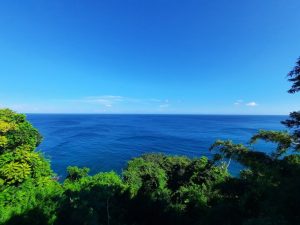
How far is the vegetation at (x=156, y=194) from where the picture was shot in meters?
9.52

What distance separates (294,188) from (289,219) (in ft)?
4.79

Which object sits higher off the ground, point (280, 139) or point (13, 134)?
point (280, 139)

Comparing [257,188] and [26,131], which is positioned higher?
[26,131]

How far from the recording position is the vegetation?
9.52 meters

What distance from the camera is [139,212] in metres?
16.0

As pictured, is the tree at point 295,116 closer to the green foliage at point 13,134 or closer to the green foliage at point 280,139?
the green foliage at point 280,139

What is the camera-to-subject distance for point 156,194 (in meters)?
16.3

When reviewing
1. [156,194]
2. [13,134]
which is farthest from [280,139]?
[13,134]

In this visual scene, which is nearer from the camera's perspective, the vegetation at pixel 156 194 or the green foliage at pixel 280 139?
the vegetation at pixel 156 194

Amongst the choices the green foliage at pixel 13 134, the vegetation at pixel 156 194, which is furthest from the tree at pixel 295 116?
the green foliage at pixel 13 134

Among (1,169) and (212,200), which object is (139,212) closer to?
(212,200)

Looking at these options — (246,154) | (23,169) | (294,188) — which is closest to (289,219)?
(294,188)

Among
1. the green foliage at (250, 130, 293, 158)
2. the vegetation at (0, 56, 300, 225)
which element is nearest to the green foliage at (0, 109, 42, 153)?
the vegetation at (0, 56, 300, 225)

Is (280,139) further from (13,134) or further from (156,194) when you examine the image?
(13,134)
